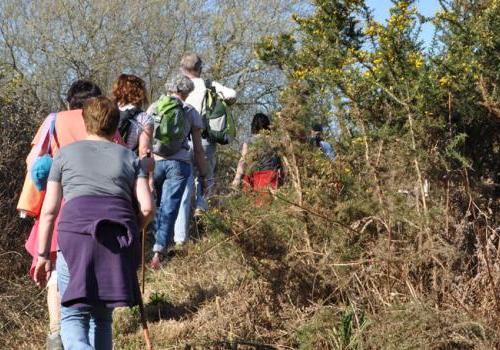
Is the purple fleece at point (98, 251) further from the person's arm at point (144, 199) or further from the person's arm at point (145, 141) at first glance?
the person's arm at point (145, 141)

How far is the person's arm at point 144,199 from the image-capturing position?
4309 mm

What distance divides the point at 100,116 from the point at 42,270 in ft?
3.02

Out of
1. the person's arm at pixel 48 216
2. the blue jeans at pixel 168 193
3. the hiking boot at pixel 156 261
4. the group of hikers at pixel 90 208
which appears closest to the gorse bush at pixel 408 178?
the group of hikers at pixel 90 208

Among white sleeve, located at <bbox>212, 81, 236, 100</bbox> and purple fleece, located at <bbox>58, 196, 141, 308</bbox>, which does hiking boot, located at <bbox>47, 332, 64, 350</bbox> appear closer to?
purple fleece, located at <bbox>58, 196, 141, 308</bbox>

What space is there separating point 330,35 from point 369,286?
276 centimetres

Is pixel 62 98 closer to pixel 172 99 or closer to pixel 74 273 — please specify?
pixel 172 99

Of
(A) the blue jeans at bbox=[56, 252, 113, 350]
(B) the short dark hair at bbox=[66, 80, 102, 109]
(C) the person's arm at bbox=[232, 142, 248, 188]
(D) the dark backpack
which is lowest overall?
(A) the blue jeans at bbox=[56, 252, 113, 350]

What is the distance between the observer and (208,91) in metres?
8.05

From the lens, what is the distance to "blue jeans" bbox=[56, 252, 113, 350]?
414 centimetres

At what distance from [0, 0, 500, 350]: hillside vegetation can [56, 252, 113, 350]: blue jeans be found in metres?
1.05

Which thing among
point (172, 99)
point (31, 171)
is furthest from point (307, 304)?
point (172, 99)

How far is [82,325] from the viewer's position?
4164mm

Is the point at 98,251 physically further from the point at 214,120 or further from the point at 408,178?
the point at 214,120

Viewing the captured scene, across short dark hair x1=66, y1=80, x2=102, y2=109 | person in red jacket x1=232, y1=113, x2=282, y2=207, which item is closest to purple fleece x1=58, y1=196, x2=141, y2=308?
short dark hair x1=66, y1=80, x2=102, y2=109
